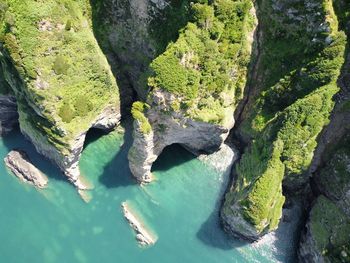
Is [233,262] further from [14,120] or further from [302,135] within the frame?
[14,120]

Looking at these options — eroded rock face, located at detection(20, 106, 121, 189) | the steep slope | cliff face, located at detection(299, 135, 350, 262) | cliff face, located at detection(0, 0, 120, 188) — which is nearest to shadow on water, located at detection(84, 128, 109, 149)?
eroded rock face, located at detection(20, 106, 121, 189)

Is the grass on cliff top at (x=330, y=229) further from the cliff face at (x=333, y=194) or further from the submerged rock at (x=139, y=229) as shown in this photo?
the submerged rock at (x=139, y=229)

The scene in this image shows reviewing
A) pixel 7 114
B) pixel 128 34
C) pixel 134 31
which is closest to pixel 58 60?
pixel 128 34

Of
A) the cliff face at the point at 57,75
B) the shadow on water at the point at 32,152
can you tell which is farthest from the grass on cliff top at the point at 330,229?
the shadow on water at the point at 32,152

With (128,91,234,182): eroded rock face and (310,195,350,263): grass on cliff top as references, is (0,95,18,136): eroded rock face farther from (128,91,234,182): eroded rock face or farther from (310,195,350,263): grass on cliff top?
(310,195,350,263): grass on cliff top

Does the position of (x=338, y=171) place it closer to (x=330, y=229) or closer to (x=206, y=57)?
(x=330, y=229)

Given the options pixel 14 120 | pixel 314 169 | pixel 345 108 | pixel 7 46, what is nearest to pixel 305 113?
pixel 345 108

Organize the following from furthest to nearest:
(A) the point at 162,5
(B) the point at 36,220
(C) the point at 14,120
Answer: (C) the point at 14,120
(B) the point at 36,220
(A) the point at 162,5
